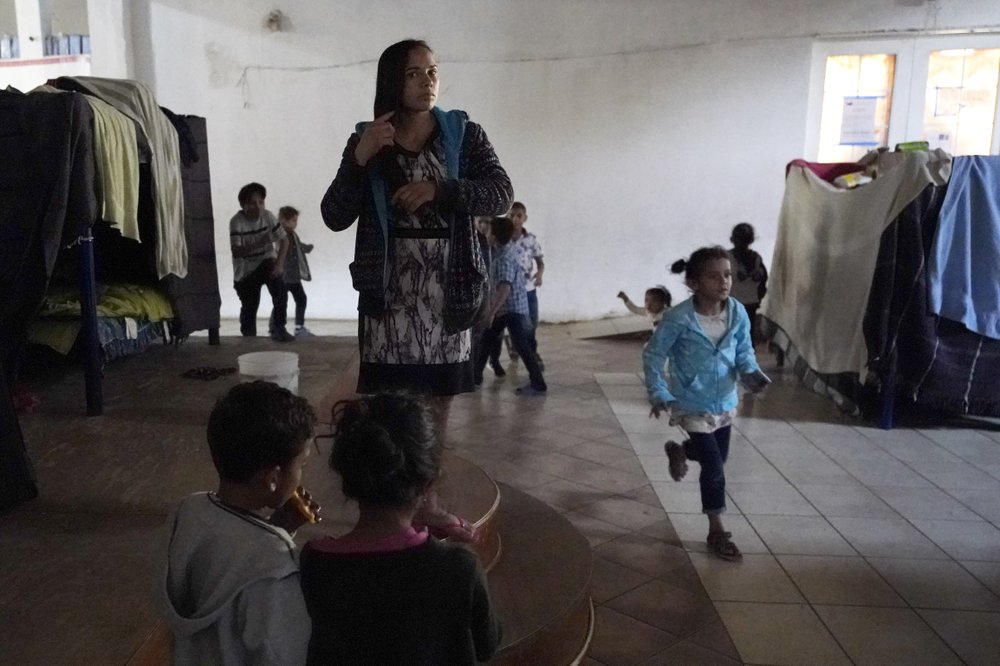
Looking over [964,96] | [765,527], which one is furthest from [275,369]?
[964,96]

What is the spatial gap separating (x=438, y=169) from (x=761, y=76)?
6439 millimetres

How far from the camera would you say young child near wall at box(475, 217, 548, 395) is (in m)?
5.15

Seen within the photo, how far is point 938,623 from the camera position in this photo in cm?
242

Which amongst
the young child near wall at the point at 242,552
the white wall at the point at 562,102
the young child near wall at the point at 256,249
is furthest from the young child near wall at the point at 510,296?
the young child near wall at the point at 242,552

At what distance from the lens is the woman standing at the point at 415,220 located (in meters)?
1.92

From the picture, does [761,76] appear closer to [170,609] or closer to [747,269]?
[747,269]

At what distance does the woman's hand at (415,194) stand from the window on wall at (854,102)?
22.0 feet

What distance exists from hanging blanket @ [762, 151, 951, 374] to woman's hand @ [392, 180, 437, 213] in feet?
11.0

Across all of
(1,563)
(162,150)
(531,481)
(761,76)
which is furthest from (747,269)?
(1,563)

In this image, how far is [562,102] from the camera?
310 inches

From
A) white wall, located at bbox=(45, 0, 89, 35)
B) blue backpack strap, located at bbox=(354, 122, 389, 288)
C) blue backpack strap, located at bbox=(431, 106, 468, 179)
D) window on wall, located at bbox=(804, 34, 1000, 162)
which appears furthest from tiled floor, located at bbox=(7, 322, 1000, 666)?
white wall, located at bbox=(45, 0, 89, 35)

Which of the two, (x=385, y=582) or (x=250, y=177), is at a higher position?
(x=250, y=177)

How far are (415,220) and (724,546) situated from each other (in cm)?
165

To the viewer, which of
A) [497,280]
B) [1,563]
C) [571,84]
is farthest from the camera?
[571,84]
